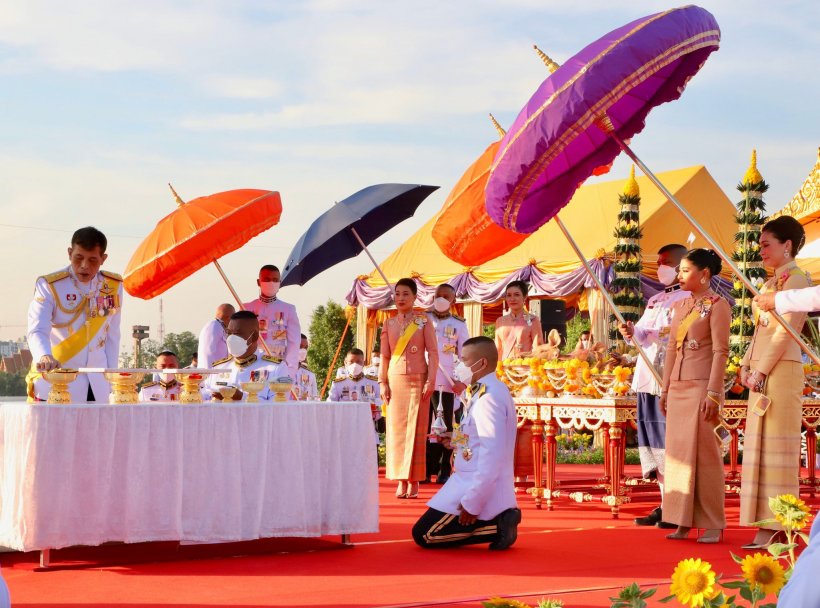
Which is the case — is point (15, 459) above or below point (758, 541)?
above

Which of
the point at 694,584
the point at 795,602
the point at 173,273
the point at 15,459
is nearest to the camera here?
the point at 795,602

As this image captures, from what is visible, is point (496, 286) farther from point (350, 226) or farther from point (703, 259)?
point (703, 259)

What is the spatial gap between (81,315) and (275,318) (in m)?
2.56

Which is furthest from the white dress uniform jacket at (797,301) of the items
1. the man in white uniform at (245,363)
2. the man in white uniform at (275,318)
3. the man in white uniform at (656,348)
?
the man in white uniform at (275,318)

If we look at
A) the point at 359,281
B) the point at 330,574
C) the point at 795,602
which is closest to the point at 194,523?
the point at 330,574

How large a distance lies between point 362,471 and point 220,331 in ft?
8.32

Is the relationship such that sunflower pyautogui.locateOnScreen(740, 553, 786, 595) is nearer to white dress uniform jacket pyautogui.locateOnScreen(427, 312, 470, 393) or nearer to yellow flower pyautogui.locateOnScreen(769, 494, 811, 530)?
yellow flower pyautogui.locateOnScreen(769, 494, 811, 530)

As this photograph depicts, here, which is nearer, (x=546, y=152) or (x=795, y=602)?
(x=795, y=602)

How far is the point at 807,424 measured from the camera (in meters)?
8.86

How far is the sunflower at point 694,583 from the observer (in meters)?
2.31

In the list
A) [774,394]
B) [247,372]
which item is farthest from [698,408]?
[247,372]

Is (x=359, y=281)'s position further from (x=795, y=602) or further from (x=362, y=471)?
(x=795, y=602)

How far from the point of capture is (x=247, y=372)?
21.2 feet

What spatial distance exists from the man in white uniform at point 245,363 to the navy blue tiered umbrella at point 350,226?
2.53 m
